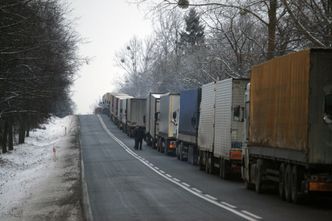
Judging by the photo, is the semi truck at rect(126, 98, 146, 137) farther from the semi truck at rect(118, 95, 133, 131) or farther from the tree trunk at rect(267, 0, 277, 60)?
the tree trunk at rect(267, 0, 277, 60)

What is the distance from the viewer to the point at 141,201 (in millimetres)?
19094

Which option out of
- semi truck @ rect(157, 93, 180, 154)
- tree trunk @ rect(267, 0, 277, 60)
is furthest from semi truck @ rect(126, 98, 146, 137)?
tree trunk @ rect(267, 0, 277, 60)

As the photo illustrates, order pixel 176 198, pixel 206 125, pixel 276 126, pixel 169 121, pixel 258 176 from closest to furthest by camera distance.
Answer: pixel 276 126 < pixel 176 198 < pixel 258 176 < pixel 206 125 < pixel 169 121

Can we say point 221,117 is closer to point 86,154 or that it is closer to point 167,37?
point 86,154

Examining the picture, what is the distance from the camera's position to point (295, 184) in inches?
699

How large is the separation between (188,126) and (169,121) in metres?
6.80

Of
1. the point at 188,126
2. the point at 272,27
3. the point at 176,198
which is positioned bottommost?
the point at 176,198

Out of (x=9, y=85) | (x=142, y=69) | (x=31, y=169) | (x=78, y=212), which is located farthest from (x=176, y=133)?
(x=142, y=69)

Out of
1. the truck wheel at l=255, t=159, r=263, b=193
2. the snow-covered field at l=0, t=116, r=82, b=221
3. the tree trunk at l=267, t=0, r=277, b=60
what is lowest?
the snow-covered field at l=0, t=116, r=82, b=221

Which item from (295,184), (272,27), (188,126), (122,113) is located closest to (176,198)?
(295,184)

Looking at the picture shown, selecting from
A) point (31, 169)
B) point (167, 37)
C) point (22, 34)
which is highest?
point (167, 37)

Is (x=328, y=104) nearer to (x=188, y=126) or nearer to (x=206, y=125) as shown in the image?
(x=206, y=125)

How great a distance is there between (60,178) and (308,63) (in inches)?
605

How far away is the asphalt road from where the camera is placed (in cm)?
1582
